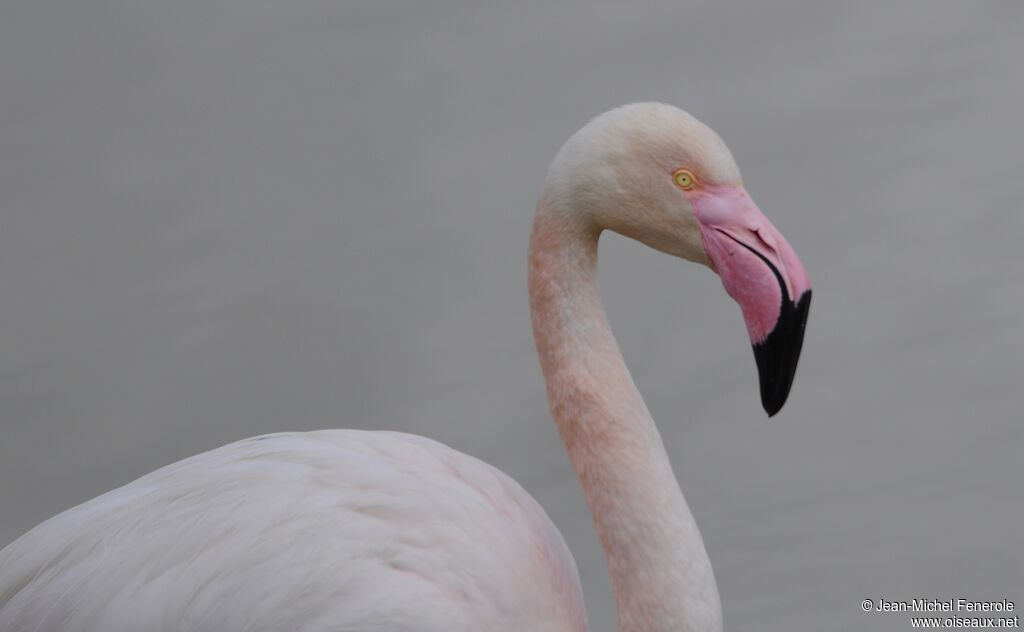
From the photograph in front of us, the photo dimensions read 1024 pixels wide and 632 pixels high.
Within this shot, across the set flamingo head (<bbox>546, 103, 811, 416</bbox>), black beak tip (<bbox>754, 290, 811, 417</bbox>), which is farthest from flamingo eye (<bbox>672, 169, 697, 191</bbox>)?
black beak tip (<bbox>754, 290, 811, 417</bbox>)

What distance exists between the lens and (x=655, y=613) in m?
4.04

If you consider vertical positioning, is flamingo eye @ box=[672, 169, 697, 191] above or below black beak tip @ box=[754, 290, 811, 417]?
above

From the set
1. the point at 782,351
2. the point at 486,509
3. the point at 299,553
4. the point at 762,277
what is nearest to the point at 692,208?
the point at 762,277

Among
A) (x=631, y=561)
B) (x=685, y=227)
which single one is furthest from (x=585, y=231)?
(x=631, y=561)

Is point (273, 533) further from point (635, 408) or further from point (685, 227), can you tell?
point (685, 227)

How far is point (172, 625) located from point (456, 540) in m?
0.77

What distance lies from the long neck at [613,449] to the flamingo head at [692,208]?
0.13 m

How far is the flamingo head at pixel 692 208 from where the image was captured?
3.86 metres

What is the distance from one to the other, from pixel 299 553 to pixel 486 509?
0.53 m

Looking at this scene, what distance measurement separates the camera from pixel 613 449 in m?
4.14

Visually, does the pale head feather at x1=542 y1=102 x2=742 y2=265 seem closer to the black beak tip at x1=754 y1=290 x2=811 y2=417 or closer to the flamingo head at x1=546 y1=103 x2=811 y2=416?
the flamingo head at x1=546 y1=103 x2=811 y2=416

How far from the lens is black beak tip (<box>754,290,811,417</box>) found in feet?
12.6

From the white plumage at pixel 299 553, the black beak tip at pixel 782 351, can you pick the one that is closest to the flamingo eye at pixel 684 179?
the black beak tip at pixel 782 351

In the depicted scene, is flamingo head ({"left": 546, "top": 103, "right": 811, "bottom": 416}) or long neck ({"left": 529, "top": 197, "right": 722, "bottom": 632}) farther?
long neck ({"left": 529, "top": 197, "right": 722, "bottom": 632})
